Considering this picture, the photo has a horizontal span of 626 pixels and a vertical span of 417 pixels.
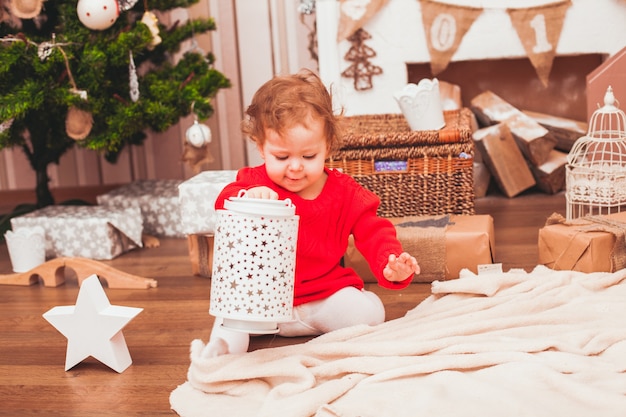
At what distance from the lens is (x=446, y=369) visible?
1.35 meters

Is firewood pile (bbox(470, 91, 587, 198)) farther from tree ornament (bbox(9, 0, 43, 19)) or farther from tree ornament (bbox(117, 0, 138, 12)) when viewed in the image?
tree ornament (bbox(9, 0, 43, 19))

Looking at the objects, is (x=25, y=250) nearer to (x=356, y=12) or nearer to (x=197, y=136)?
(x=197, y=136)

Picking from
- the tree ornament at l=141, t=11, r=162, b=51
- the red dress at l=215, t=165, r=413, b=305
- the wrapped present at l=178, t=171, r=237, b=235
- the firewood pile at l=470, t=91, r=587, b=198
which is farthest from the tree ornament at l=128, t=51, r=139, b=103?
the firewood pile at l=470, t=91, r=587, b=198

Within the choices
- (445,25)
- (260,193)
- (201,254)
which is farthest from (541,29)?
(260,193)

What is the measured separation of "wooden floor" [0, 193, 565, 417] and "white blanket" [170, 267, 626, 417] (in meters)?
0.10

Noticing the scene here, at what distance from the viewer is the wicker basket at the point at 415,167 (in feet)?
7.16

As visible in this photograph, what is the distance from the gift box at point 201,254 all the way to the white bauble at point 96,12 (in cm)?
74

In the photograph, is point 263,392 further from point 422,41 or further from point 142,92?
point 422,41

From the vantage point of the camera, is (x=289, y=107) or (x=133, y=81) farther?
(x=133, y=81)

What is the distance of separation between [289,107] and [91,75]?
1.15 metres

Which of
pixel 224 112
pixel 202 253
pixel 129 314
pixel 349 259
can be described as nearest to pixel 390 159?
pixel 349 259

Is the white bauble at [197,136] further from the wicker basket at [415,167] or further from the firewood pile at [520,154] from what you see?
the firewood pile at [520,154]

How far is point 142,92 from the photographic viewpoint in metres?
2.54

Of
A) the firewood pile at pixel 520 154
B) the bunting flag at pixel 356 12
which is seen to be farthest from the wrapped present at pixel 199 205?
the firewood pile at pixel 520 154
